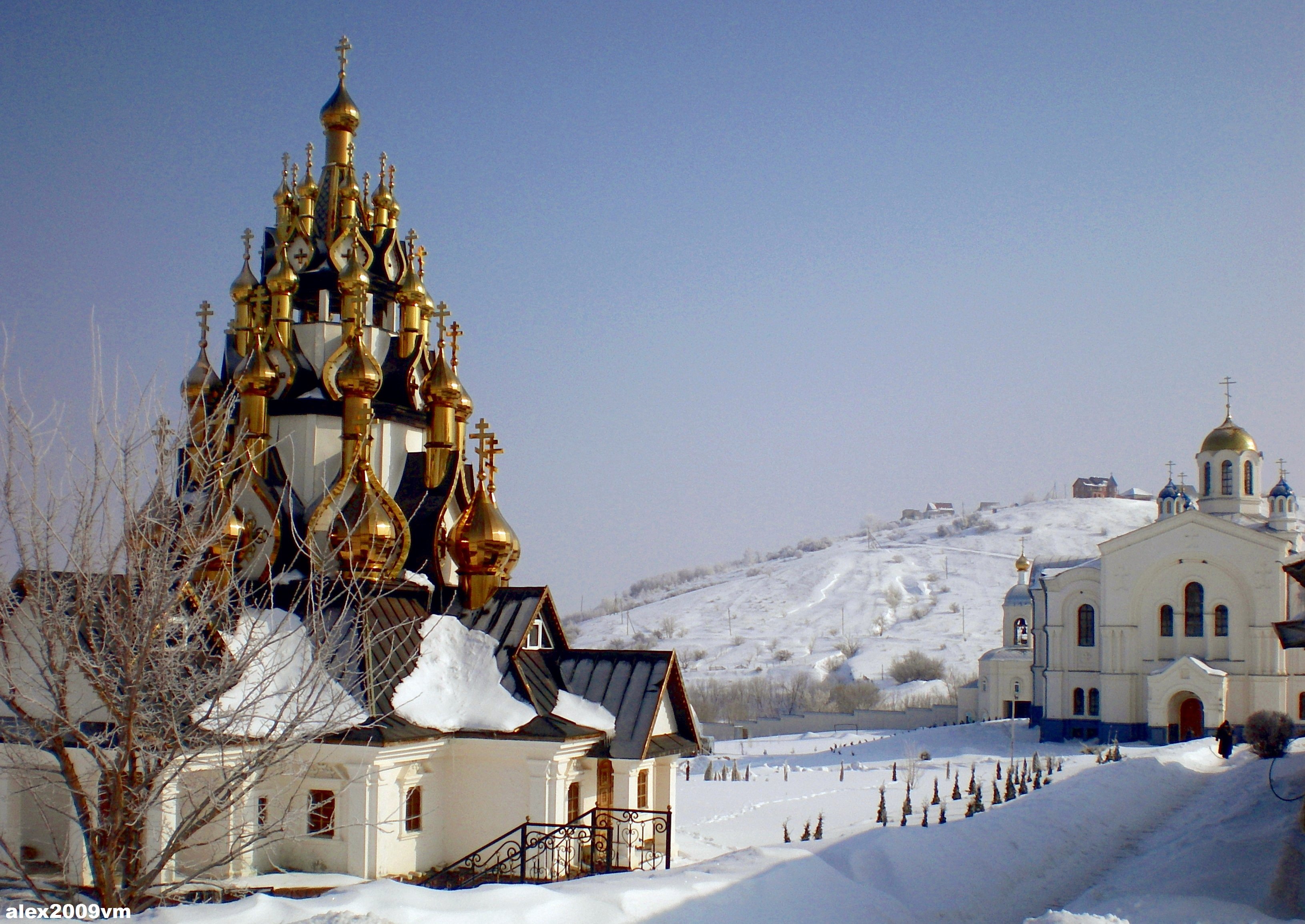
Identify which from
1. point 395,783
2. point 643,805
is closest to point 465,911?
point 395,783

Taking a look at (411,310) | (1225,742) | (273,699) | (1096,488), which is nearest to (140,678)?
(273,699)

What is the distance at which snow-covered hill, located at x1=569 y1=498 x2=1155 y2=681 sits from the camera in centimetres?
8725

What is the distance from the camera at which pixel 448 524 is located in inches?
A: 691

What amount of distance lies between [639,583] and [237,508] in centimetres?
13724

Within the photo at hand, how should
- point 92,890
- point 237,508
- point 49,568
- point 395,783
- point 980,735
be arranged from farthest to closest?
point 980,735 < point 237,508 < point 395,783 < point 92,890 < point 49,568

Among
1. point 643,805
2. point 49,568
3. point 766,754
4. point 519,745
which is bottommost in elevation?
point 766,754

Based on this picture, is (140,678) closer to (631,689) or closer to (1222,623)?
(631,689)

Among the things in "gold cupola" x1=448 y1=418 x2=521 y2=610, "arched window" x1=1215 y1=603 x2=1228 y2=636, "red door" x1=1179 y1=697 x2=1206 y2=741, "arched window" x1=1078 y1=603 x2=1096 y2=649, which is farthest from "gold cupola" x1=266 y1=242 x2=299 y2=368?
"arched window" x1=1215 y1=603 x2=1228 y2=636

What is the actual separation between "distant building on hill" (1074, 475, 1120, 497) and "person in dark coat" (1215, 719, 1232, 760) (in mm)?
136844

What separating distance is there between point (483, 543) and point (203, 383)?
17.2 feet

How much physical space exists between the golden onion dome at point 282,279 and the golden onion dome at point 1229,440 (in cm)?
3917

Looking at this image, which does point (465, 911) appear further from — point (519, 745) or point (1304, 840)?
point (1304, 840)

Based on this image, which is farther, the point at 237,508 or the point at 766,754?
the point at 766,754

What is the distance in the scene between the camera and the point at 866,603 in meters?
106
